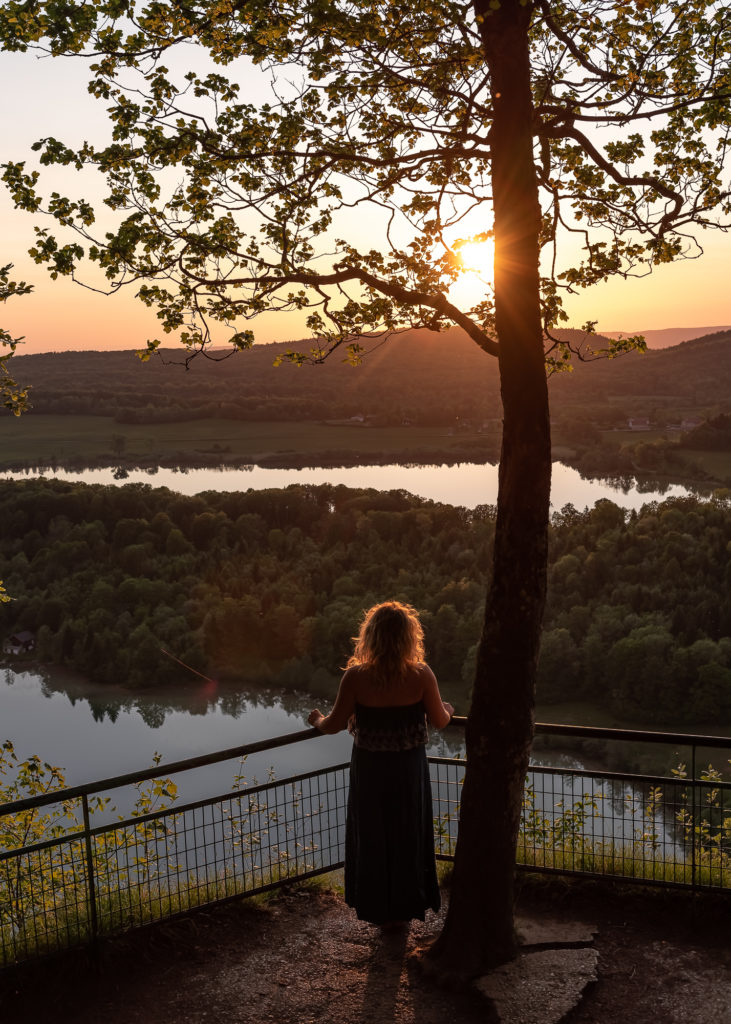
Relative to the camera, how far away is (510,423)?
4738mm

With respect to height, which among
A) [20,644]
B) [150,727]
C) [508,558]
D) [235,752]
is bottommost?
[150,727]

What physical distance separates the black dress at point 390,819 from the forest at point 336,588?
3980 centimetres

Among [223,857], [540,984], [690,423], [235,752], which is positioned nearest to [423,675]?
[235,752]

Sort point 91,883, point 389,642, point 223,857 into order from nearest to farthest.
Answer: point 389,642
point 91,883
point 223,857

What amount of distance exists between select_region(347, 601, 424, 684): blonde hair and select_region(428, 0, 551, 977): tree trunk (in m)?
0.47

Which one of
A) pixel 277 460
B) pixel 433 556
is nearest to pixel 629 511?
pixel 433 556

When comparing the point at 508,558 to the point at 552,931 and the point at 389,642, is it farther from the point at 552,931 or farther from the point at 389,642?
the point at 552,931

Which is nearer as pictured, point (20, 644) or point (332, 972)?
point (332, 972)

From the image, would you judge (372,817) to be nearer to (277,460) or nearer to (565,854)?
(565,854)

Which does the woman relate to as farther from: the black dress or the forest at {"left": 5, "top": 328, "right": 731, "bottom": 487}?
the forest at {"left": 5, "top": 328, "right": 731, "bottom": 487}

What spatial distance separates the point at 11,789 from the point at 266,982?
3788 millimetres

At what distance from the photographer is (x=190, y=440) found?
89500 mm

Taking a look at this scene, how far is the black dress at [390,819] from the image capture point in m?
4.64

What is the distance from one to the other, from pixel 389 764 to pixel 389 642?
0.64 m
